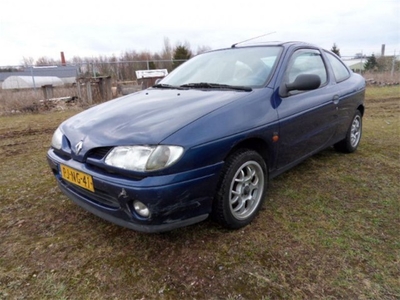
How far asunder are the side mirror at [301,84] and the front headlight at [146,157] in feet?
4.19

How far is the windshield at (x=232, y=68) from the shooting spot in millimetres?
2666

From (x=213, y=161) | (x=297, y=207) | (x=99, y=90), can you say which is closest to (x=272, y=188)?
(x=297, y=207)

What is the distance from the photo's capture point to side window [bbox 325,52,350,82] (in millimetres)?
3646

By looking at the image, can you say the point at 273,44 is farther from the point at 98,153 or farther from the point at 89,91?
the point at 89,91

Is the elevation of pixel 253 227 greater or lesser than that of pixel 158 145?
lesser

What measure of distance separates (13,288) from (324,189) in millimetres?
2768

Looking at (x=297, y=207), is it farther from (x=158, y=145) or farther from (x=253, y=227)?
(x=158, y=145)

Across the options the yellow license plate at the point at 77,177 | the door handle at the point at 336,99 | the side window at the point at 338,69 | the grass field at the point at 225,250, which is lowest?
the grass field at the point at 225,250

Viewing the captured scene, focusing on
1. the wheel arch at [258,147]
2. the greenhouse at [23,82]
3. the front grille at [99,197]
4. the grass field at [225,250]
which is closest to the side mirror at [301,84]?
the wheel arch at [258,147]

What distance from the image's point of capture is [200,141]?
190 centimetres

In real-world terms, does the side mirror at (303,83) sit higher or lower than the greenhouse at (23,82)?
lower

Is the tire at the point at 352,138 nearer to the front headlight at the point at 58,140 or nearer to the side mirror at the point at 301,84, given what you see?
the side mirror at the point at 301,84

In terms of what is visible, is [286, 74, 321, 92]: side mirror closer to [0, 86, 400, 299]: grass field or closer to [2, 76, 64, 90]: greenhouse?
[0, 86, 400, 299]: grass field

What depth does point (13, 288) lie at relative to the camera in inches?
71.5
